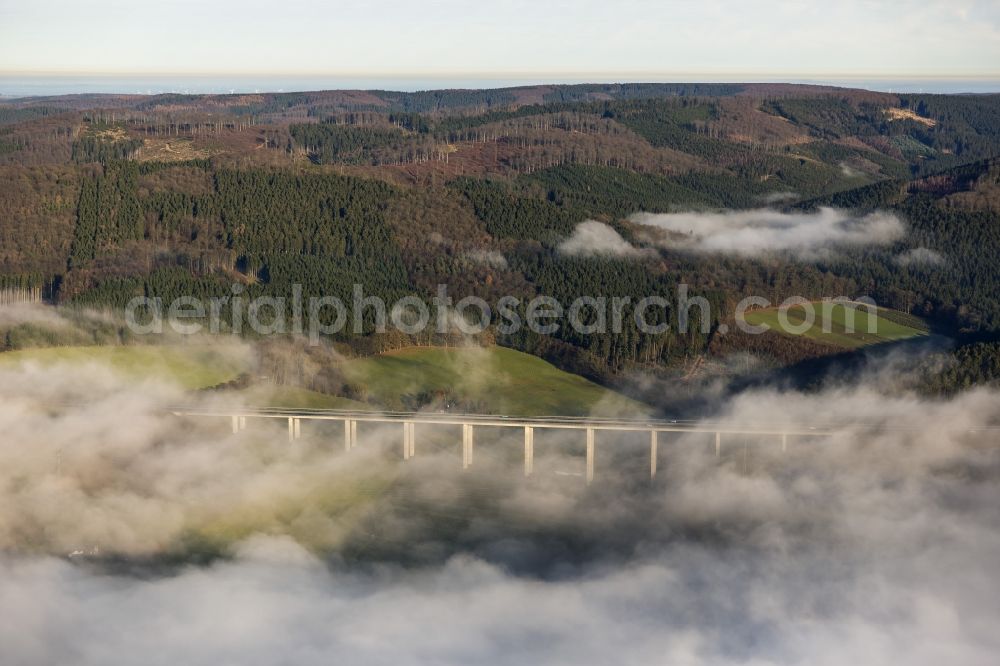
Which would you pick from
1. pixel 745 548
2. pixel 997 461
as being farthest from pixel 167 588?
pixel 997 461

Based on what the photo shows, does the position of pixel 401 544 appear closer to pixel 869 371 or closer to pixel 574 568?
pixel 574 568

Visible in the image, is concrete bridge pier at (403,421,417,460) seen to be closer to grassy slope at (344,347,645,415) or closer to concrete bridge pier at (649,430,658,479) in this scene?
grassy slope at (344,347,645,415)

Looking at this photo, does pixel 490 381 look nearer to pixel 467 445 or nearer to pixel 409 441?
pixel 409 441

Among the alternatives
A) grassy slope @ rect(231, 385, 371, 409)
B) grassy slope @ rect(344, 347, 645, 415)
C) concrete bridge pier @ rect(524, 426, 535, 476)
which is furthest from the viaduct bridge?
grassy slope @ rect(344, 347, 645, 415)

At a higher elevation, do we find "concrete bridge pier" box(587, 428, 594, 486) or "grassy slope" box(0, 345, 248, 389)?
"grassy slope" box(0, 345, 248, 389)

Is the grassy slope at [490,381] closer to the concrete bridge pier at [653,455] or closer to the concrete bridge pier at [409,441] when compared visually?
the concrete bridge pier at [409,441]

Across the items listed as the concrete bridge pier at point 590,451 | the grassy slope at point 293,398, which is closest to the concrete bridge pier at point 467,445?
the concrete bridge pier at point 590,451
